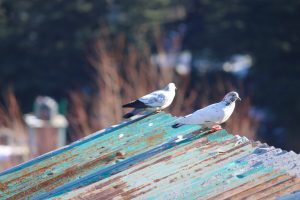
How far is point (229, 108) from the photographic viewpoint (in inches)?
265

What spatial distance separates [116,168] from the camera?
611 cm

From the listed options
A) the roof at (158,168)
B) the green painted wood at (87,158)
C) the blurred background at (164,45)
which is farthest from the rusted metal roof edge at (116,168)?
the blurred background at (164,45)

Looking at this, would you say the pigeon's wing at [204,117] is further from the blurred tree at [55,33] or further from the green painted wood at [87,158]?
the blurred tree at [55,33]

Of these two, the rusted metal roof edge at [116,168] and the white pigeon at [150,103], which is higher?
the white pigeon at [150,103]

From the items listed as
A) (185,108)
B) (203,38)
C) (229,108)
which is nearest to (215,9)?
(203,38)

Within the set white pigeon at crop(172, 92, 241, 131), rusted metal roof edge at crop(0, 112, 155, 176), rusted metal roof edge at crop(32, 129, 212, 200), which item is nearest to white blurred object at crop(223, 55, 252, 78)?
rusted metal roof edge at crop(0, 112, 155, 176)

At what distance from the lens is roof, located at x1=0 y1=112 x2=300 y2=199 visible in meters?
5.22

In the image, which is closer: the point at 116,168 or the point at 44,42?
the point at 116,168

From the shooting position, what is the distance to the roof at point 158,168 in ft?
17.1

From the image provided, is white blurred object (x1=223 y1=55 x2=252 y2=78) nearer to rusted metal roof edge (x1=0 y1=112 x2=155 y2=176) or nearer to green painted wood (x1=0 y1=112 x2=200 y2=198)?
rusted metal roof edge (x1=0 y1=112 x2=155 y2=176)

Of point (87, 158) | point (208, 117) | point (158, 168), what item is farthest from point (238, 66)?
point (158, 168)

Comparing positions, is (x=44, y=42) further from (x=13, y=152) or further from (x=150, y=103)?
(x=150, y=103)

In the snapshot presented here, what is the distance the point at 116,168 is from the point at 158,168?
372mm

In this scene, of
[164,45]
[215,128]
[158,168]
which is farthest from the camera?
[164,45]
